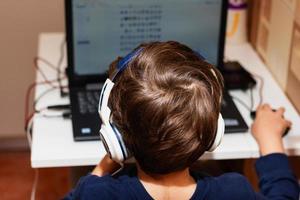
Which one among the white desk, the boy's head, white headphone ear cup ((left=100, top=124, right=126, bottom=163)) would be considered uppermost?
the boy's head

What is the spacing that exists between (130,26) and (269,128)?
451 millimetres

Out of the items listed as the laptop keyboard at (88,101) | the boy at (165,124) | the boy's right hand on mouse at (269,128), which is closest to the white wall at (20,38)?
the laptop keyboard at (88,101)

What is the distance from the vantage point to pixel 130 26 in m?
1.53

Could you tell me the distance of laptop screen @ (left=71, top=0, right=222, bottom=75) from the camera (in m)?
1.50

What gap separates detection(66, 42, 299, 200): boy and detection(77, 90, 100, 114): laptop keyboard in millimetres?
406

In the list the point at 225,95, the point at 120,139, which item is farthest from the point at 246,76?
the point at 120,139

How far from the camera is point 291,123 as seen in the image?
1.46 metres

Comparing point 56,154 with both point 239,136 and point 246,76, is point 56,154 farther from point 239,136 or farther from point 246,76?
point 246,76

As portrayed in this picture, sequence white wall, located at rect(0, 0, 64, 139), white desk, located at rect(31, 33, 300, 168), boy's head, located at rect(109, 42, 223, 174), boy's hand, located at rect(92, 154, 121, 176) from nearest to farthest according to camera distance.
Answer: boy's head, located at rect(109, 42, 223, 174) → boy's hand, located at rect(92, 154, 121, 176) → white desk, located at rect(31, 33, 300, 168) → white wall, located at rect(0, 0, 64, 139)

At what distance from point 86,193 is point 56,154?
1.04ft

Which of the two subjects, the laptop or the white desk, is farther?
the laptop

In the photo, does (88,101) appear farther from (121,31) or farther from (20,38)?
(20,38)

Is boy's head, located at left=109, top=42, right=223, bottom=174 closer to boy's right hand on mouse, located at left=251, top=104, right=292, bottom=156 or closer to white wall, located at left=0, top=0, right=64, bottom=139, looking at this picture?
boy's right hand on mouse, located at left=251, top=104, right=292, bottom=156

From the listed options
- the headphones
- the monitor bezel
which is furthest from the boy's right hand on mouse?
the headphones
